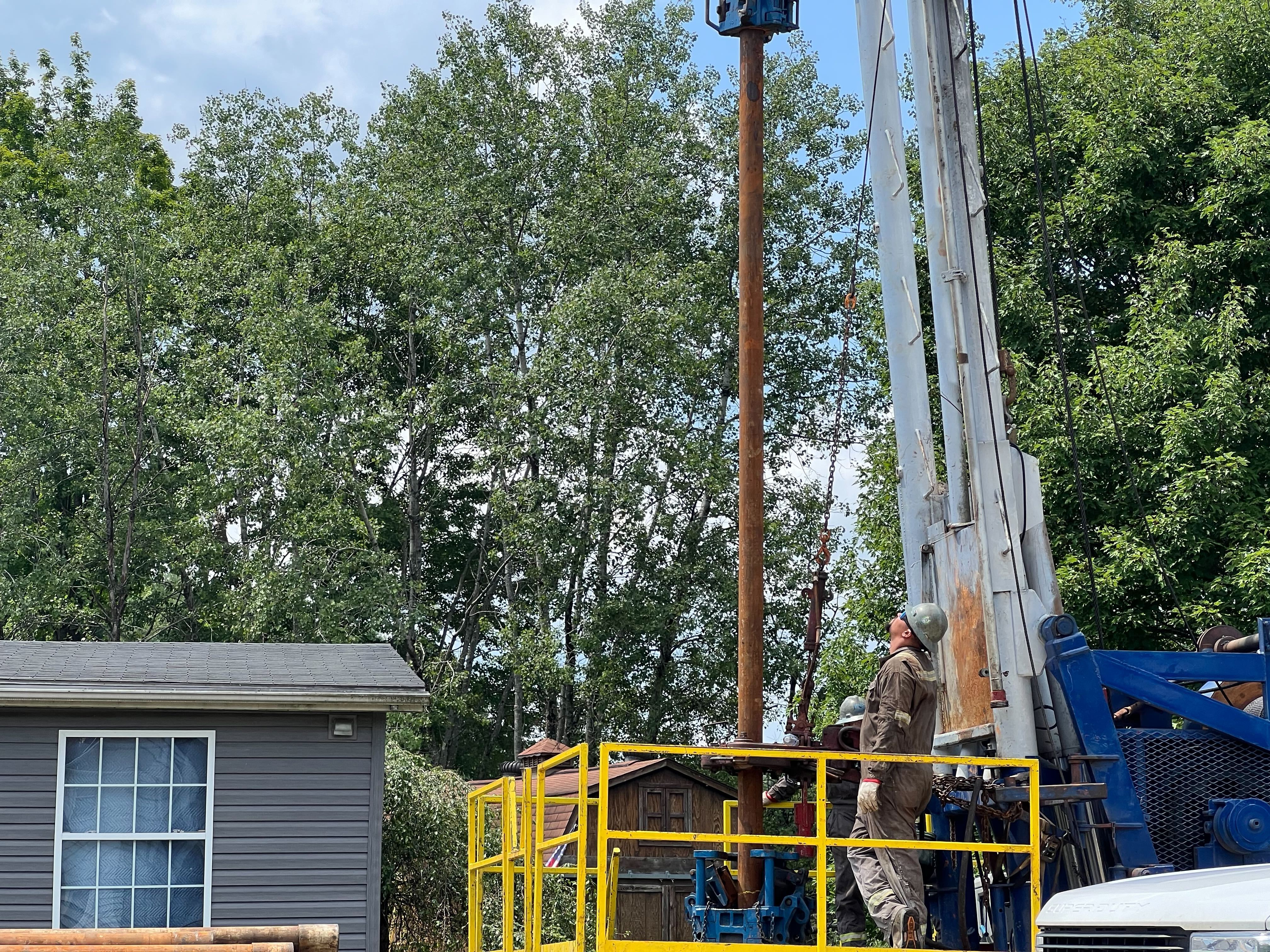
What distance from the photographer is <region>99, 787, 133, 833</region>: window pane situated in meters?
14.6

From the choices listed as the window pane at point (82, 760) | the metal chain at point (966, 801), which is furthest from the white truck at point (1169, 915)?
the window pane at point (82, 760)

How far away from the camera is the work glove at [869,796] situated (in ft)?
27.3

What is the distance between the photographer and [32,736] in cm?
1465

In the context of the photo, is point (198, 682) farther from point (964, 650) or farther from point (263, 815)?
point (964, 650)

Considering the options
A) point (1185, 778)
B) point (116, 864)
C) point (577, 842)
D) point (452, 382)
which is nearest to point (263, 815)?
point (116, 864)

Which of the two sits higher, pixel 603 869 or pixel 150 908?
pixel 603 869

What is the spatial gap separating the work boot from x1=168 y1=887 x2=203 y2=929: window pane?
863cm

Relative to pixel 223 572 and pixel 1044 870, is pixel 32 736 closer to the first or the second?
pixel 1044 870

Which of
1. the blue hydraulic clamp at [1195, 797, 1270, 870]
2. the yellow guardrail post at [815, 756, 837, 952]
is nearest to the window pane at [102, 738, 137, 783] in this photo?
the yellow guardrail post at [815, 756, 837, 952]

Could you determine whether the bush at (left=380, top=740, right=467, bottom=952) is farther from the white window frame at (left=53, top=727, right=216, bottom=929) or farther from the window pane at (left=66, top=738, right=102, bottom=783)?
the window pane at (left=66, top=738, right=102, bottom=783)

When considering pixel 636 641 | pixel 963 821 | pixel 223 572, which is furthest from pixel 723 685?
pixel 963 821

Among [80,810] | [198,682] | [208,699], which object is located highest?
[198,682]

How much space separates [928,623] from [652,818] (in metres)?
17.9

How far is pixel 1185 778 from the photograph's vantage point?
8.53 metres
